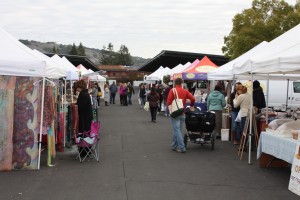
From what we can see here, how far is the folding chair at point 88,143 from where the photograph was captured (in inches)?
355

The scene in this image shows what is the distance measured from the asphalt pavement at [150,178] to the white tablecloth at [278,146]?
460mm

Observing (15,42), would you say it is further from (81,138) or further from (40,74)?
(81,138)

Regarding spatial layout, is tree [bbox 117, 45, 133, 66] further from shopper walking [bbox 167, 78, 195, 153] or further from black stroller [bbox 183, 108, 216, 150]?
shopper walking [bbox 167, 78, 195, 153]

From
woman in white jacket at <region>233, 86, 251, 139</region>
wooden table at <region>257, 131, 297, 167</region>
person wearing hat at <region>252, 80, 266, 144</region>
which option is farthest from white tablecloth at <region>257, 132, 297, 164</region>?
person wearing hat at <region>252, 80, 266, 144</region>

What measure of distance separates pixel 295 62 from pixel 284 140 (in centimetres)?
148

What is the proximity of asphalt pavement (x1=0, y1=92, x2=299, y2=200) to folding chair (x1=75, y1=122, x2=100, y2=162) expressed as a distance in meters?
0.24

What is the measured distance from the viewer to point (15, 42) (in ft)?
28.6

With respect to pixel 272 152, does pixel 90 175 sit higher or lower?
lower

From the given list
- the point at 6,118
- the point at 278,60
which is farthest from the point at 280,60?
the point at 6,118

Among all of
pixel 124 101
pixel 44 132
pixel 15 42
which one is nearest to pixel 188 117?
pixel 44 132

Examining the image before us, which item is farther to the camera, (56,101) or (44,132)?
(56,101)

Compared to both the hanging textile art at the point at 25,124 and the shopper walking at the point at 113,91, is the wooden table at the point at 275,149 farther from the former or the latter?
the shopper walking at the point at 113,91

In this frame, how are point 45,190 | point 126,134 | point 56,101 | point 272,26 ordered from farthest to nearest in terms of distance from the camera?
point 272,26
point 126,134
point 56,101
point 45,190

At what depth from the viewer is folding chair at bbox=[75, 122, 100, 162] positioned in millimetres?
9008
